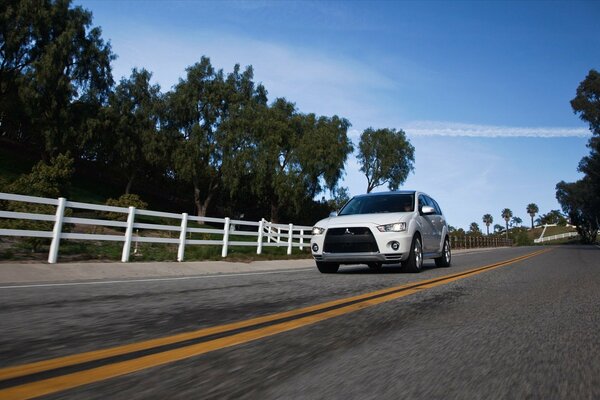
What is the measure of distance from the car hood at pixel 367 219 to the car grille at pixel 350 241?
5.9 inches

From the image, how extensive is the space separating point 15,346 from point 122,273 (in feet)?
20.8

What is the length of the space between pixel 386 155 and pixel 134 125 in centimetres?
3217

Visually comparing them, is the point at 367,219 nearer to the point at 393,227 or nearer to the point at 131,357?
the point at 393,227

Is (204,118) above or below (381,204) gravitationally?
above

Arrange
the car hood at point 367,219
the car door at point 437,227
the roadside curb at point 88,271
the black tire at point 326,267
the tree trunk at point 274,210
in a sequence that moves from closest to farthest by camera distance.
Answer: the roadside curb at point 88,271 → the car hood at point 367,219 → the black tire at point 326,267 → the car door at point 437,227 → the tree trunk at point 274,210

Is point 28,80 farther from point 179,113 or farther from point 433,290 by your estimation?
point 433,290

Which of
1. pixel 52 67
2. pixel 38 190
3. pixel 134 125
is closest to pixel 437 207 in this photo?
pixel 38 190

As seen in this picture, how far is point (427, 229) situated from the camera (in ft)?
34.7

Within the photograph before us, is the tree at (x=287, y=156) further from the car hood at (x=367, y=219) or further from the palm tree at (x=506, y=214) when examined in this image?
the palm tree at (x=506, y=214)

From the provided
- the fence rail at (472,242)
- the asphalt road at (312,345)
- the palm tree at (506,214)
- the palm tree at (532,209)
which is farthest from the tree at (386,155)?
the palm tree at (532,209)

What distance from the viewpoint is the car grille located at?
8984mm

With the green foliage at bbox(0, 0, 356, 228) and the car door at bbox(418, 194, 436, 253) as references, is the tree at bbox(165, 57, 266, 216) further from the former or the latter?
the car door at bbox(418, 194, 436, 253)

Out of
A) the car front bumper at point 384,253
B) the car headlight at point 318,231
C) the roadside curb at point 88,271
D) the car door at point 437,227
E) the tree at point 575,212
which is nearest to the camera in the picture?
the roadside curb at point 88,271

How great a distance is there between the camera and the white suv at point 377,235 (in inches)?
352
